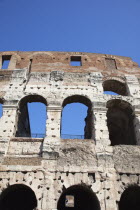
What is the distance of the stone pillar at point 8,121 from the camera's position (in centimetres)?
965

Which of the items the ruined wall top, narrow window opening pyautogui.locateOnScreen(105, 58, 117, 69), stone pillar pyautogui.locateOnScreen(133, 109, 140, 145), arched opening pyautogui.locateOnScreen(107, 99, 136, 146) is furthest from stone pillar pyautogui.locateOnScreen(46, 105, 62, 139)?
narrow window opening pyautogui.locateOnScreen(105, 58, 117, 69)

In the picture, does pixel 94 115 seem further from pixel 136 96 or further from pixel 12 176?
pixel 12 176

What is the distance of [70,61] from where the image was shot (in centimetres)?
1362

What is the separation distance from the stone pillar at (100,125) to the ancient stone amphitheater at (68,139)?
0.14 ft

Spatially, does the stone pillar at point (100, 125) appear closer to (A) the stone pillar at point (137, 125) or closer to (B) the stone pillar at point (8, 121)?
(A) the stone pillar at point (137, 125)

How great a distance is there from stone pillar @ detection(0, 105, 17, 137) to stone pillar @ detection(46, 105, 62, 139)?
155 centimetres

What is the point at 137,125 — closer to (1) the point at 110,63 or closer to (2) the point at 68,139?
(2) the point at 68,139

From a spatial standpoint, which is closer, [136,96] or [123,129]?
[136,96]

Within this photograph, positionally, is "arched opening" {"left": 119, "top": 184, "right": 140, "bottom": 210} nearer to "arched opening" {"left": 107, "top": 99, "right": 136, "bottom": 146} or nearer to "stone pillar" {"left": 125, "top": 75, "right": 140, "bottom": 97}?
"arched opening" {"left": 107, "top": 99, "right": 136, "bottom": 146}

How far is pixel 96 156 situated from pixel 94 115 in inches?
83.1

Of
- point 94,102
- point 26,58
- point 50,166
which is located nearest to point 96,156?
point 50,166

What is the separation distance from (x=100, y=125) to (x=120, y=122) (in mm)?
4123

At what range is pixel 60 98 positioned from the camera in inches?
433

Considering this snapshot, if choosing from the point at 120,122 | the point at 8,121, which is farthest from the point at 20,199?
the point at 120,122
